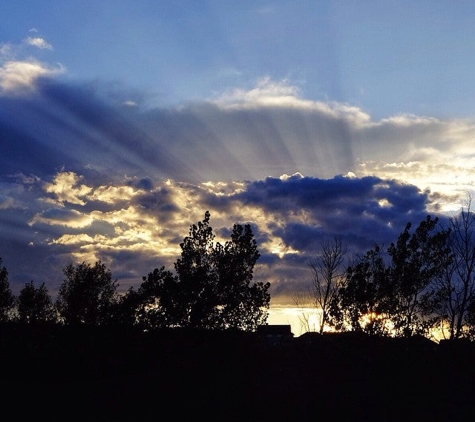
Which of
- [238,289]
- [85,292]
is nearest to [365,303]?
[238,289]

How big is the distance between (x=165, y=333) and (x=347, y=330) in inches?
600

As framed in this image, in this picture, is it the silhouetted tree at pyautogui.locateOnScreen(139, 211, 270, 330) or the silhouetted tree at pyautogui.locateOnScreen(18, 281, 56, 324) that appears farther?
the silhouetted tree at pyautogui.locateOnScreen(18, 281, 56, 324)

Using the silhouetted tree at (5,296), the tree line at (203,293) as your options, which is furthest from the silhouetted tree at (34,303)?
the tree line at (203,293)

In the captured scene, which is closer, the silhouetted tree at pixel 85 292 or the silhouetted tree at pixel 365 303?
the silhouetted tree at pixel 365 303

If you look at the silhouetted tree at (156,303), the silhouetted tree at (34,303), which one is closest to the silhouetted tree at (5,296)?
the silhouetted tree at (34,303)

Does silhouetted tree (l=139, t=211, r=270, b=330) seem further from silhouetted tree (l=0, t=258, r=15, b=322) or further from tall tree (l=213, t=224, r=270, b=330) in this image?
silhouetted tree (l=0, t=258, r=15, b=322)

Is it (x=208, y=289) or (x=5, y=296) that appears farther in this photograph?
(x=5, y=296)

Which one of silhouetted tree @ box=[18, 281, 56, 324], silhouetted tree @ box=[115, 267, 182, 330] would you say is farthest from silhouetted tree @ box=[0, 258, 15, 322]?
silhouetted tree @ box=[115, 267, 182, 330]

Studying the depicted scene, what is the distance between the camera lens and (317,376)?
4900 cm

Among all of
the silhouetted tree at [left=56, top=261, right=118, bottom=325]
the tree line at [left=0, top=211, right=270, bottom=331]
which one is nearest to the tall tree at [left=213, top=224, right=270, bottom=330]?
the tree line at [left=0, top=211, right=270, bottom=331]

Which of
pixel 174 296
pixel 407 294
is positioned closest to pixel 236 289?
pixel 174 296

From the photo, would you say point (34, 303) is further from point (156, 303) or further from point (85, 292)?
point (156, 303)

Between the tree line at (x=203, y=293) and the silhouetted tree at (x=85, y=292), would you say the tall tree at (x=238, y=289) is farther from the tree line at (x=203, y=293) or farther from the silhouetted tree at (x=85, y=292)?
the silhouetted tree at (x=85, y=292)

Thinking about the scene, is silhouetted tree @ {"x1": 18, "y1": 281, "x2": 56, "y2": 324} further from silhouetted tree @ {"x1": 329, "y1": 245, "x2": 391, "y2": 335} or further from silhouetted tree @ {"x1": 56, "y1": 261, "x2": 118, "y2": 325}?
silhouetted tree @ {"x1": 329, "y1": 245, "x2": 391, "y2": 335}
